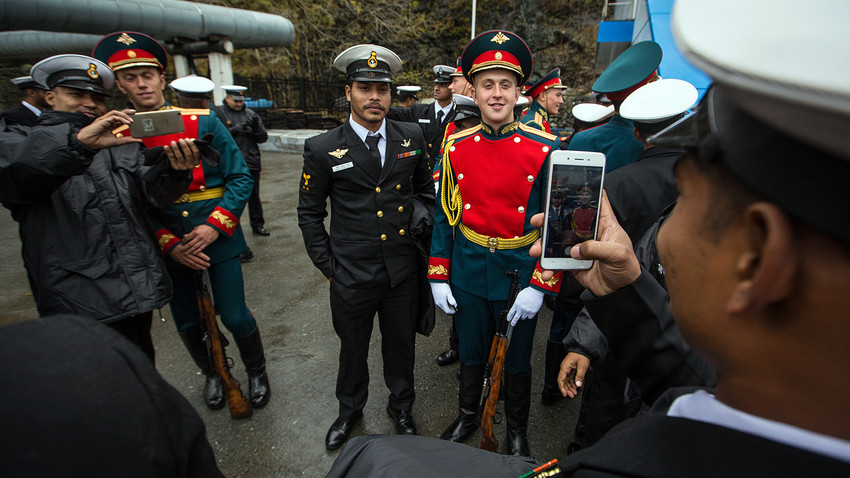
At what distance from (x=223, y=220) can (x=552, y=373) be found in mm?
2371

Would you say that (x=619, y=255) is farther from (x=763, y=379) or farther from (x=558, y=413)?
(x=558, y=413)

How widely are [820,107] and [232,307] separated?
297 cm

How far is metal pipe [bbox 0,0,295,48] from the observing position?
6.59 metres

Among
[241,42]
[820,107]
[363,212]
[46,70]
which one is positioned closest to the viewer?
[820,107]

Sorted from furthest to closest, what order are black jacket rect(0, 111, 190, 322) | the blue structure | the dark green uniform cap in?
the blue structure, the dark green uniform cap, black jacket rect(0, 111, 190, 322)

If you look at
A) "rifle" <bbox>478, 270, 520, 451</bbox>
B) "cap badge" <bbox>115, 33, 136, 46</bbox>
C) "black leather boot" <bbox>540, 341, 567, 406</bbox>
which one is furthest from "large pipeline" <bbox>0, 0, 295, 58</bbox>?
"black leather boot" <bbox>540, 341, 567, 406</bbox>

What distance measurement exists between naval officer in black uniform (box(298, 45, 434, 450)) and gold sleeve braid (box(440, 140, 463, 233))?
184 mm

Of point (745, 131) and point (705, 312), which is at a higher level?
point (745, 131)

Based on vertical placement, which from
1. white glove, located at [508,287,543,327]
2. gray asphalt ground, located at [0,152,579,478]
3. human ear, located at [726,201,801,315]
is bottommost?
gray asphalt ground, located at [0,152,579,478]

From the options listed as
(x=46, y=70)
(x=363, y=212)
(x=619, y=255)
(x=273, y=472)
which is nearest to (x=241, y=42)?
(x=46, y=70)

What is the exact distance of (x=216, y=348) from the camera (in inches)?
105

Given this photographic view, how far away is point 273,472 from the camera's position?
2355 millimetres

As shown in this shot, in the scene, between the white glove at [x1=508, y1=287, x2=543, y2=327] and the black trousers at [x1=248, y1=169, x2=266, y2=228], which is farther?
the black trousers at [x1=248, y1=169, x2=266, y2=228]

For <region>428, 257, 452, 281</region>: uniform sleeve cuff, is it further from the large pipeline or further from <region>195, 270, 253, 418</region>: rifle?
the large pipeline
